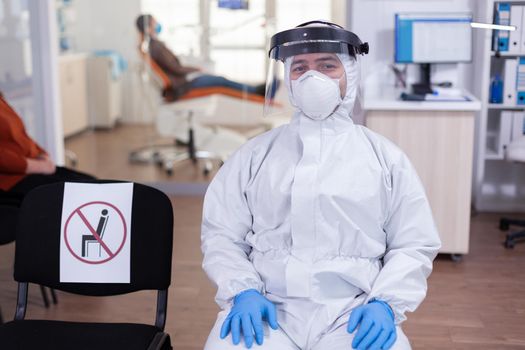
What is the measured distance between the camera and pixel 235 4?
196 inches

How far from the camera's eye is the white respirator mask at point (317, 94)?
1790 mm

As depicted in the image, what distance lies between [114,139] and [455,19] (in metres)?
3.66

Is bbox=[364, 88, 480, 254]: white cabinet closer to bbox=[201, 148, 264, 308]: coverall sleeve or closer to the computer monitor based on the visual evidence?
the computer monitor

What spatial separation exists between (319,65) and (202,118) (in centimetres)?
357

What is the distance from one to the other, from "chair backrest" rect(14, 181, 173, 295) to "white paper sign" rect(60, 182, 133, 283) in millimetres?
15

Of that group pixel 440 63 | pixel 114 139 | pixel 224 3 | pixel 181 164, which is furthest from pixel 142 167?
pixel 440 63

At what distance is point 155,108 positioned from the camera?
553cm

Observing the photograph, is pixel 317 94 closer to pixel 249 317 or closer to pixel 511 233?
pixel 249 317

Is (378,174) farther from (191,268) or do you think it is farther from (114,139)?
(114,139)

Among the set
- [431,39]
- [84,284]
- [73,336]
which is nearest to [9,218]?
[84,284]

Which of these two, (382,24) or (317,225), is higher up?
(382,24)

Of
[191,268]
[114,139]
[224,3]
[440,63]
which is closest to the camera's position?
[191,268]

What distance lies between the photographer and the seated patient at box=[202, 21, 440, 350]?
5.68 feet

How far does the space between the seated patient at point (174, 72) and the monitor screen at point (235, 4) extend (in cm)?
50
